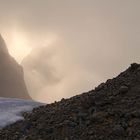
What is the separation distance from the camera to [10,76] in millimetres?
155750

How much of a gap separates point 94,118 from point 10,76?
14369 cm

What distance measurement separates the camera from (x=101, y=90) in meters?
16.6

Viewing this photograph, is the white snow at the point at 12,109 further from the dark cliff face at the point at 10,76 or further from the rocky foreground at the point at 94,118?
the dark cliff face at the point at 10,76

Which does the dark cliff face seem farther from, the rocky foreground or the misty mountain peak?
the rocky foreground

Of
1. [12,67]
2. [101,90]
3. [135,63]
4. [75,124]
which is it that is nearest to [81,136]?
[75,124]

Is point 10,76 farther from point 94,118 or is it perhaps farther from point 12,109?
point 94,118

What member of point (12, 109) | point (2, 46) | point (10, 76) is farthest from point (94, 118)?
point (2, 46)

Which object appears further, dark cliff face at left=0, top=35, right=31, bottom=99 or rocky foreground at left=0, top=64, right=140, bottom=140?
dark cliff face at left=0, top=35, right=31, bottom=99

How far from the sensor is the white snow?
18094 mm

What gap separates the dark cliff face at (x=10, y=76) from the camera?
15238 cm

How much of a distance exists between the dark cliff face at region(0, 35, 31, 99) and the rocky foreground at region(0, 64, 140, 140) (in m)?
135

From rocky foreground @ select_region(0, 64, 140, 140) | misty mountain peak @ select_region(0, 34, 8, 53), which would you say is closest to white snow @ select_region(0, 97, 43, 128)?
rocky foreground @ select_region(0, 64, 140, 140)

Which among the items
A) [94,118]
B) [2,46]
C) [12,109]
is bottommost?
[94,118]

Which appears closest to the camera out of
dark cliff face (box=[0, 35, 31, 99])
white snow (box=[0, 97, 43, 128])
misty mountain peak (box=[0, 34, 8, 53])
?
white snow (box=[0, 97, 43, 128])
